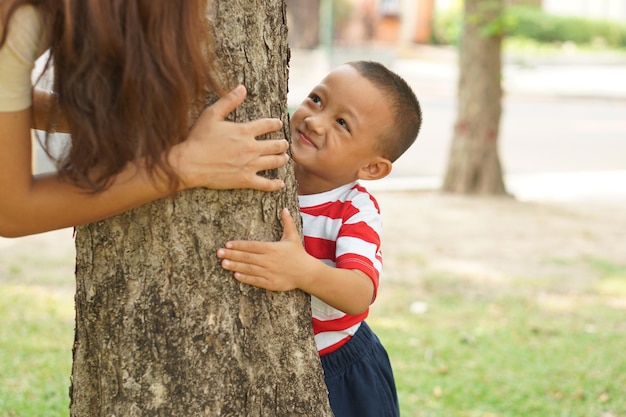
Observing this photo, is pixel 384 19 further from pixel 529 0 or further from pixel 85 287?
→ pixel 85 287

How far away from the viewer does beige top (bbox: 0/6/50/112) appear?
161 cm

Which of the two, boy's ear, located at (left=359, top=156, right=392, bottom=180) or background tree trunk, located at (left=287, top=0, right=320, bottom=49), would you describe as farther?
background tree trunk, located at (left=287, top=0, right=320, bottom=49)

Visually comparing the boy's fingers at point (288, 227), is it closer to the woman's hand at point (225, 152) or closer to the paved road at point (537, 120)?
the woman's hand at point (225, 152)

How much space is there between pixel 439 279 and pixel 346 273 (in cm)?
413

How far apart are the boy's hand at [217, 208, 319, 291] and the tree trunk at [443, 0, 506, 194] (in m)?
7.56

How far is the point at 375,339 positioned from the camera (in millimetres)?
2428

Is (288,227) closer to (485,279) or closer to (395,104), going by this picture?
(395,104)

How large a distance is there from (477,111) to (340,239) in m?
7.49

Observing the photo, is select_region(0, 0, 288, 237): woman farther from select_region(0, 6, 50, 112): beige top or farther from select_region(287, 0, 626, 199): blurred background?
select_region(287, 0, 626, 199): blurred background

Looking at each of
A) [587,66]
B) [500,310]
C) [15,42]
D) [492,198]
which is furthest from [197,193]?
[587,66]

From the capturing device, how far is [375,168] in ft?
7.77

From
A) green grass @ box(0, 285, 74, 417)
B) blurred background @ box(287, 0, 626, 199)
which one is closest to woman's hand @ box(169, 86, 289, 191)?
green grass @ box(0, 285, 74, 417)

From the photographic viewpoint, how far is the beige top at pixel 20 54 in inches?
63.4

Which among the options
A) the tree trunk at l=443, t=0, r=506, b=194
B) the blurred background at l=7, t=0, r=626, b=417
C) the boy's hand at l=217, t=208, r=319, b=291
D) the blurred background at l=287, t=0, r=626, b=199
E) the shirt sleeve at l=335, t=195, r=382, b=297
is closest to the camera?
the boy's hand at l=217, t=208, r=319, b=291
